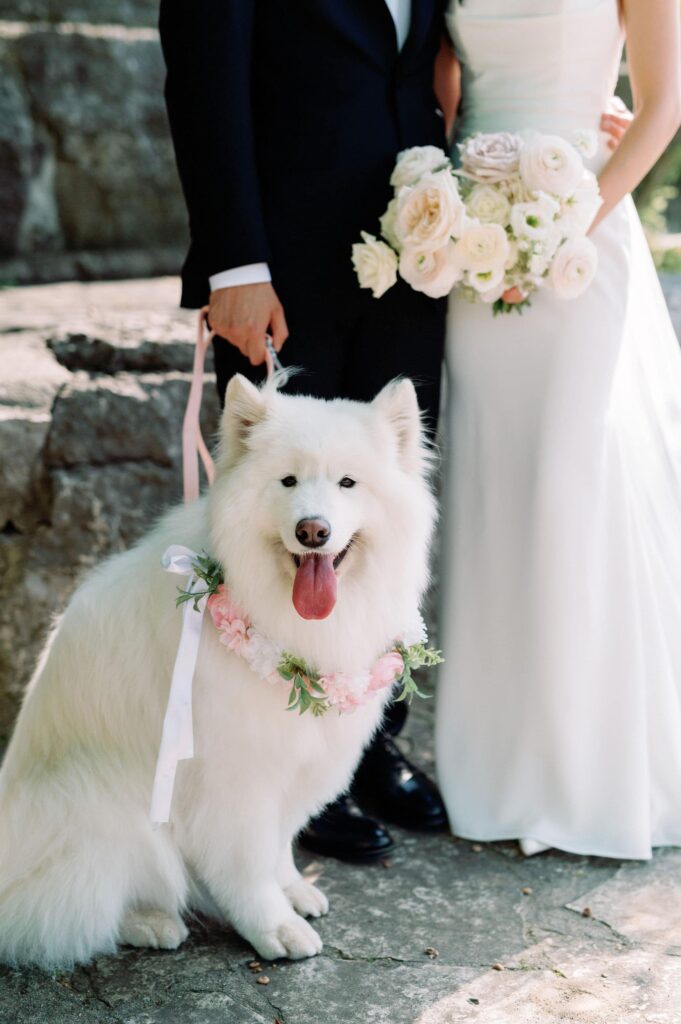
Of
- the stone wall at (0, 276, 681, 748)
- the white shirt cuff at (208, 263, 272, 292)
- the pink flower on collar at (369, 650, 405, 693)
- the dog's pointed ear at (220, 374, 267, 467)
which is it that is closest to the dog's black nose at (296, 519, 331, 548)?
the dog's pointed ear at (220, 374, 267, 467)

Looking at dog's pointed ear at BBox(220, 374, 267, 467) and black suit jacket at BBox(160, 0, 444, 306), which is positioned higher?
black suit jacket at BBox(160, 0, 444, 306)

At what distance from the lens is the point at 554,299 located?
299 cm

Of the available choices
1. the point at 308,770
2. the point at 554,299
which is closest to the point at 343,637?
the point at 308,770

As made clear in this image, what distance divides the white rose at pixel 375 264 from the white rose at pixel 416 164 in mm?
160

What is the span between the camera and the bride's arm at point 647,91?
9.36 feet

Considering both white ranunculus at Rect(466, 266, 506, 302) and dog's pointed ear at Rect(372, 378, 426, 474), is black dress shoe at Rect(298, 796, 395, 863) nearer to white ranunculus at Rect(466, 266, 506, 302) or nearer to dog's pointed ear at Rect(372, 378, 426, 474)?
dog's pointed ear at Rect(372, 378, 426, 474)

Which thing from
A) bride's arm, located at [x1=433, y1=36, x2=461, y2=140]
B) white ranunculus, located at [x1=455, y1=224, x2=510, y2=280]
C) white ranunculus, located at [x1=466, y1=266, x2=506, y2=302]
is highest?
bride's arm, located at [x1=433, y1=36, x2=461, y2=140]

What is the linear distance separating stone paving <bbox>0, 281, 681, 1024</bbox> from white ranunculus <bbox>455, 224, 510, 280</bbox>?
1591 mm

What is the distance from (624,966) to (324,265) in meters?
1.83

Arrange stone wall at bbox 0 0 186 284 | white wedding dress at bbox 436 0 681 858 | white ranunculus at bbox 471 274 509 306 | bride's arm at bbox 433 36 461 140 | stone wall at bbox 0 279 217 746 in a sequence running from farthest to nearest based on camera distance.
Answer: stone wall at bbox 0 0 186 284 < stone wall at bbox 0 279 217 746 < bride's arm at bbox 433 36 461 140 < white wedding dress at bbox 436 0 681 858 < white ranunculus at bbox 471 274 509 306

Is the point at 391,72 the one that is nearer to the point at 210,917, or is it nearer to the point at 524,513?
the point at 524,513

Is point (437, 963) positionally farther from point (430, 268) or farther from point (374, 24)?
point (374, 24)

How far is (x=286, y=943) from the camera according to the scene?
8.54ft

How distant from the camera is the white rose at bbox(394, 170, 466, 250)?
2670 millimetres
